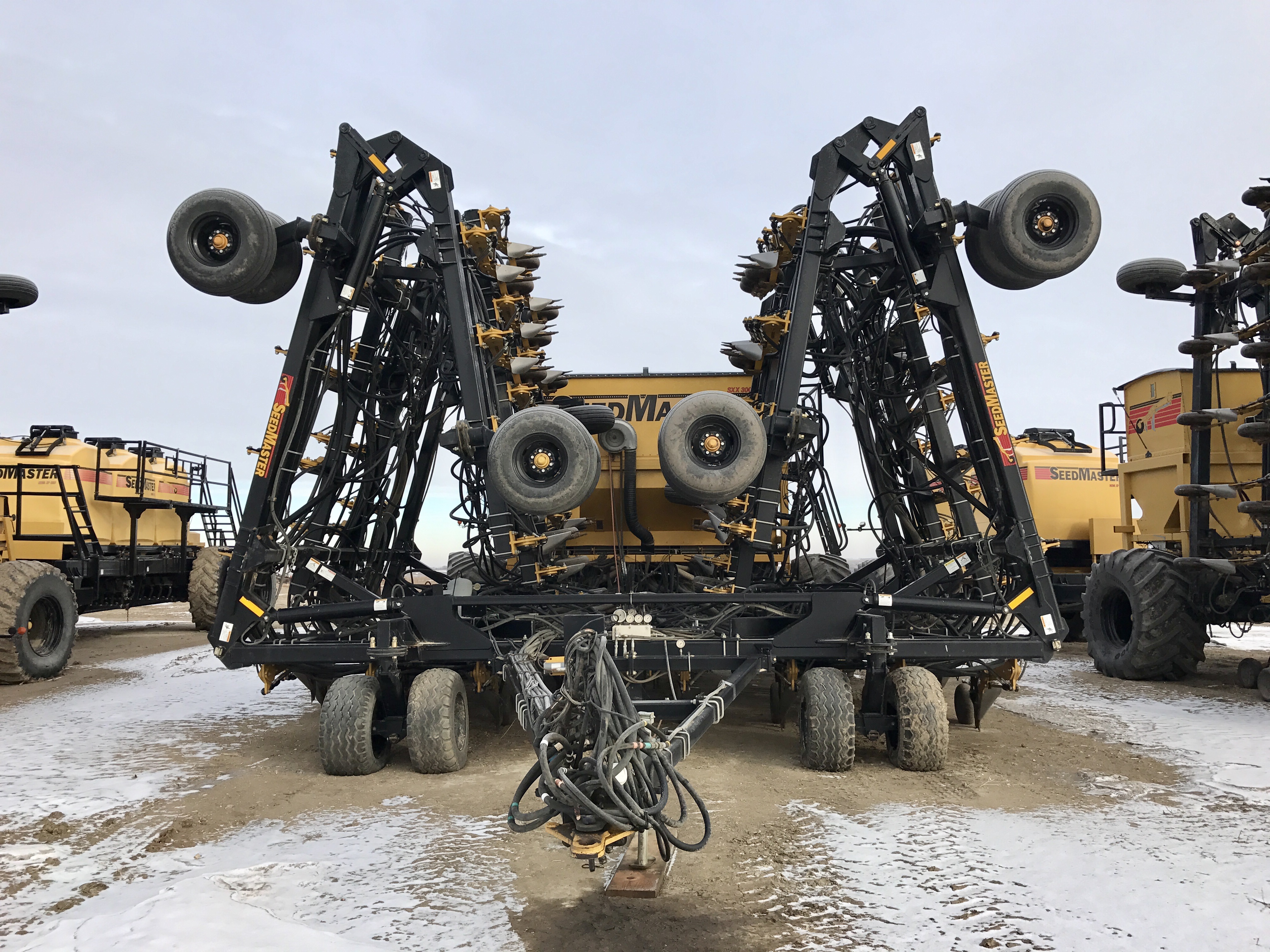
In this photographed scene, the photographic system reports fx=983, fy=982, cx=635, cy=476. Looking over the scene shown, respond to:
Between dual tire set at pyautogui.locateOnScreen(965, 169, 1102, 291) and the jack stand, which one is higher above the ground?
dual tire set at pyautogui.locateOnScreen(965, 169, 1102, 291)

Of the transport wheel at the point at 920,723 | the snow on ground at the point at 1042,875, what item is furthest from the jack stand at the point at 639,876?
the transport wheel at the point at 920,723

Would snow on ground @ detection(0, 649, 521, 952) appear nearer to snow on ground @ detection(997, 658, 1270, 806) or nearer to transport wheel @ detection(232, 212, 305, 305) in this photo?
transport wheel @ detection(232, 212, 305, 305)

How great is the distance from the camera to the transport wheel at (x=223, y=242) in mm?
8312

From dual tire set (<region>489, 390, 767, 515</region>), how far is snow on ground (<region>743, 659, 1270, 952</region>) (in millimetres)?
2553

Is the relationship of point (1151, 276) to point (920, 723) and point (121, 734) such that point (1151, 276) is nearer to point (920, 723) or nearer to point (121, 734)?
point (920, 723)

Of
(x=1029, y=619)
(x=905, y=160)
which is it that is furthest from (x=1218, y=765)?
(x=905, y=160)

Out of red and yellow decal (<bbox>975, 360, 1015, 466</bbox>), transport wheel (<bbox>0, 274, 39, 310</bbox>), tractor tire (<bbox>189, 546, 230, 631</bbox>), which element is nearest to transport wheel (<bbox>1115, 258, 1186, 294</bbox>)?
red and yellow decal (<bbox>975, 360, 1015, 466</bbox>)

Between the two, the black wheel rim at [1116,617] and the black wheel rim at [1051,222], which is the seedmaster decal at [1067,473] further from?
the black wheel rim at [1051,222]

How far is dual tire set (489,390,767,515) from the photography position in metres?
7.53

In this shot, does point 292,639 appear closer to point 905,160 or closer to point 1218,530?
point 905,160

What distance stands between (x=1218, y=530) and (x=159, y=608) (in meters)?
27.1

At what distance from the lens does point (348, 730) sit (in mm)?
7098

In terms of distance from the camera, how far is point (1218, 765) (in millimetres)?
7414

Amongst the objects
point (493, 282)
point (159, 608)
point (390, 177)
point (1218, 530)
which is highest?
point (390, 177)
